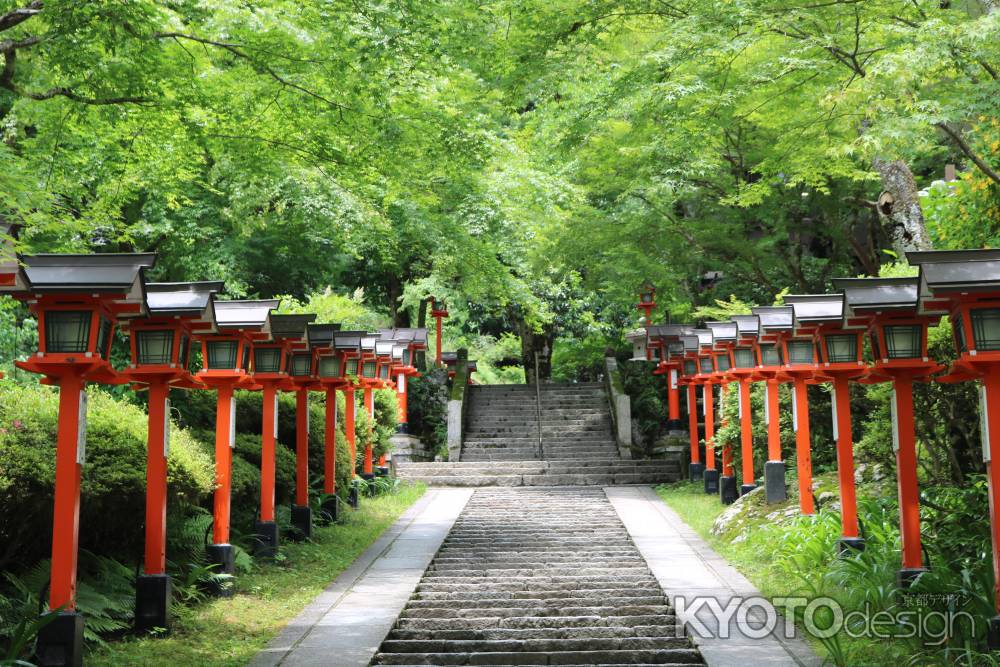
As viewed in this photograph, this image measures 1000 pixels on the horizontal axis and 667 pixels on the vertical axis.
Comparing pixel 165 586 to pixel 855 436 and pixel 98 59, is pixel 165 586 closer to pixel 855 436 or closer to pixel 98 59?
pixel 98 59

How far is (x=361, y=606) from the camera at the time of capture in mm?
8648

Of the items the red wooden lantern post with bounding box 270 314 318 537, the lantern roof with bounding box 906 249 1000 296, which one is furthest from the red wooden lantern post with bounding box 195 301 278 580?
the lantern roof with bounding box 906 249 1000 296

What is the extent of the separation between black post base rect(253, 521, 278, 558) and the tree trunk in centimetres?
1040

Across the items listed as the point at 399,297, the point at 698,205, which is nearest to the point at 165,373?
the point at 698,205

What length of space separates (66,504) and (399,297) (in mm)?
22718

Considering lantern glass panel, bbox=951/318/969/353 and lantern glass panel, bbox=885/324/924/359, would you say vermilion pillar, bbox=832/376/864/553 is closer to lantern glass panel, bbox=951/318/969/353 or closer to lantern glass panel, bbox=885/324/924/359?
lantern glass panel, bbox=885/324/924/359

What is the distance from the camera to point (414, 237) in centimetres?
1978

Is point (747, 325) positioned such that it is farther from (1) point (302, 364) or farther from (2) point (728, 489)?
(1) point (302, 364)

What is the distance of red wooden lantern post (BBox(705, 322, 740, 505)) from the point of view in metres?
13.8

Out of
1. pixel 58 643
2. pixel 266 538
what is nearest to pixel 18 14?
pixel 58 643

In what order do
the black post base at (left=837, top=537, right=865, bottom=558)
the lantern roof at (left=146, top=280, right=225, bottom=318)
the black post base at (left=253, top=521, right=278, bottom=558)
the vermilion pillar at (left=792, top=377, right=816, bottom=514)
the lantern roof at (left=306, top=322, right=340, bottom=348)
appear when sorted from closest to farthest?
the lantern roof at (left=146, top=280, right=225, bottom=318) → the black post base at (left=837, top=537, right=865, bottom=558) → the black post base at (left=253, top=521, right=278, bottom=558) → the vermilion pillar at (left=792, top=377, right=816, bottom=514) → the lantern roof at (left=306, top=322, right=340, bottom=348)

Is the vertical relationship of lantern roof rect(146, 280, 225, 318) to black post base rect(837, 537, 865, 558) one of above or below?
above

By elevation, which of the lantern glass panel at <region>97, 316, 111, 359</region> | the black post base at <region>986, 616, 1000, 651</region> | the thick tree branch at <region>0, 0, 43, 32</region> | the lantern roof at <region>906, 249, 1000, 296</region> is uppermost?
the thick tree branch at <region>0, 0, 43, 32</region>

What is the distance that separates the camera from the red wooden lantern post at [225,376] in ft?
31.4
